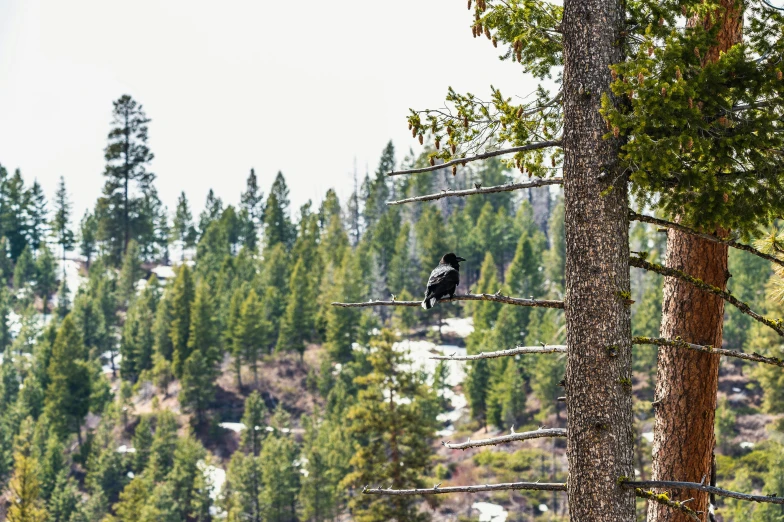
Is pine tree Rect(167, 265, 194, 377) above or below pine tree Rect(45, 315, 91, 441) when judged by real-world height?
above

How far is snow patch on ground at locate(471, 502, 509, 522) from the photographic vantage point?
182 ft

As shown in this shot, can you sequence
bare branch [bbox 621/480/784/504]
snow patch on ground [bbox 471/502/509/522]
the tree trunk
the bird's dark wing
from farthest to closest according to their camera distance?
1. snow patch on ground [bbox 471/502/509/522]
2. the bird's dark wing
3. the tree trunk
4. bare branch [bbox 621/480/784/504]

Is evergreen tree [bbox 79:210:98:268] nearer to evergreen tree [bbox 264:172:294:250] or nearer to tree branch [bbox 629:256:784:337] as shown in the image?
evergreen tree [bbox 264:172:294:250]

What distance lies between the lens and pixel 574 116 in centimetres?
540

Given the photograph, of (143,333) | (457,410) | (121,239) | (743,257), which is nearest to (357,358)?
(457,410)

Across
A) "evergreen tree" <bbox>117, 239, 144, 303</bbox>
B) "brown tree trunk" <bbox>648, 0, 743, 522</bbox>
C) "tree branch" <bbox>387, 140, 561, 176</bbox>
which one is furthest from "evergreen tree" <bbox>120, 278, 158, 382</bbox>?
"tree branch" <bbox>387, 140, 561, 176</bbox>

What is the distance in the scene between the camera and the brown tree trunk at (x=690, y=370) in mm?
6844

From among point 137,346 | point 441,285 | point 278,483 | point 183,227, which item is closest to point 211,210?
point 183,227

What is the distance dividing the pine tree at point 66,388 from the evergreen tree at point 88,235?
43.8 metres

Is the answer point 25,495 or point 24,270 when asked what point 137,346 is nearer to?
point 24,270

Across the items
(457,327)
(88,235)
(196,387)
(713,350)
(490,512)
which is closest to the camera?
(713,350)

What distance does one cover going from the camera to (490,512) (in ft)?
186

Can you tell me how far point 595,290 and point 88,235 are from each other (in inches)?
4686

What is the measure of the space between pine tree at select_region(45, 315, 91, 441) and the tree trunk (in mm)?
71563
